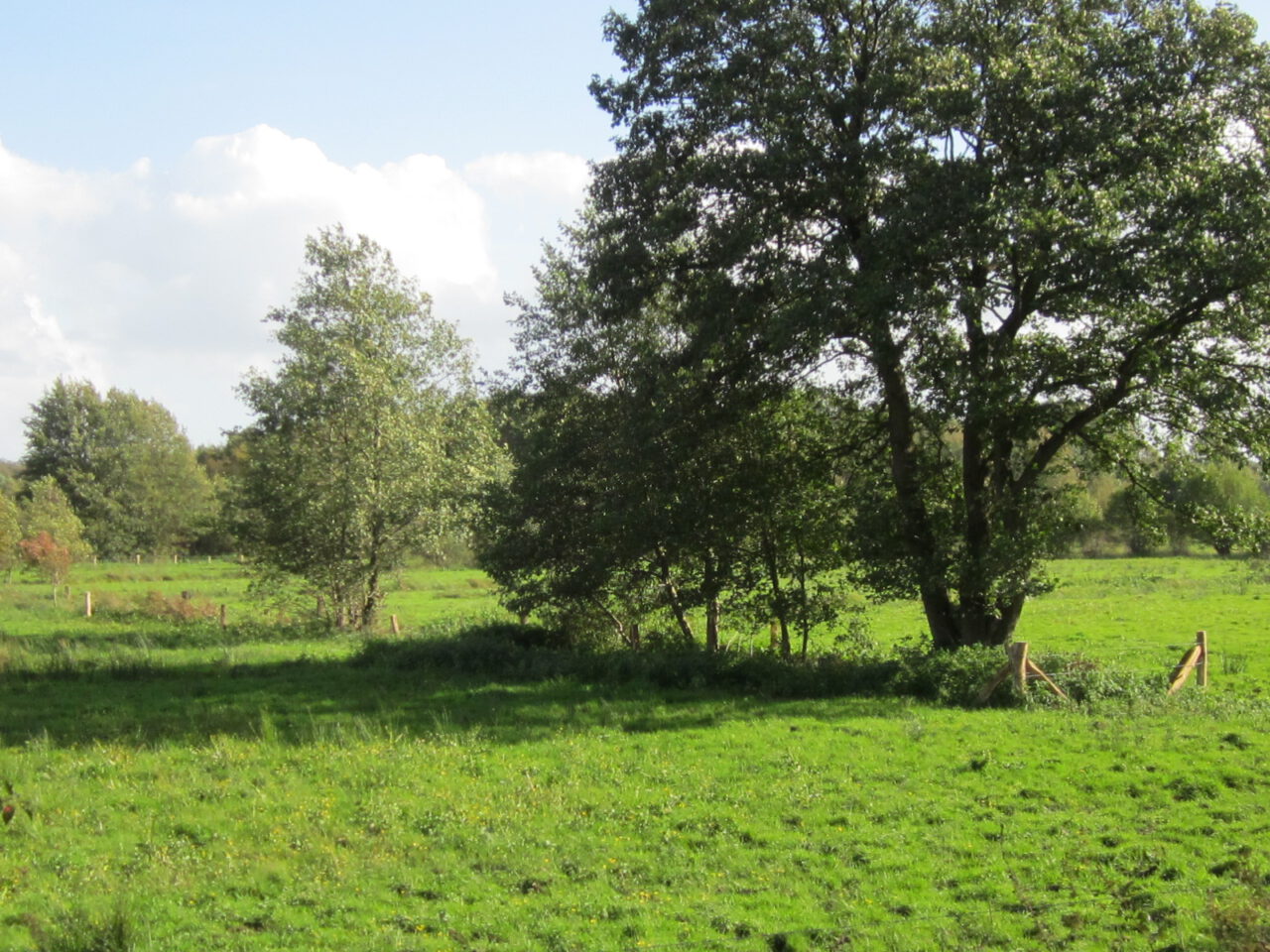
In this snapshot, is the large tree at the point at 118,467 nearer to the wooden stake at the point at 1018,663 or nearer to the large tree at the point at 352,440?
the large tree at the point at 352,440

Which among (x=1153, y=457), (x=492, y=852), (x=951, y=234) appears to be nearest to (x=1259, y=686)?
(x=1153, y=457)

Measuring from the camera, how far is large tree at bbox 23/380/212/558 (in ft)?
258

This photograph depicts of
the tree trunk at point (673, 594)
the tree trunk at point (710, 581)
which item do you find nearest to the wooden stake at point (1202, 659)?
the tree trunk at point (710, 581)

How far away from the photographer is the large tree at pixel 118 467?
78.7 meters

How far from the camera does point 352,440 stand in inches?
1300

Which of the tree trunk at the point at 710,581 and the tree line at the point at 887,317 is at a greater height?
the tree line at the point at 887,317

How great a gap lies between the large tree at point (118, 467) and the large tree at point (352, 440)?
4722cm

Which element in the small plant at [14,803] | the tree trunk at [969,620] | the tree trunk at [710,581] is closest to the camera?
the small plant at [14,803]

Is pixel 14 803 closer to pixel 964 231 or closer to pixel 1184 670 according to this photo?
pixel 964 231

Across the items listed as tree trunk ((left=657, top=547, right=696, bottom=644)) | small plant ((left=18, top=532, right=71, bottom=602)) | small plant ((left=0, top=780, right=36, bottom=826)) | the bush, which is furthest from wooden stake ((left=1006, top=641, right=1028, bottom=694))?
small plant ((left=18, top=532, right=71, bottom=602))

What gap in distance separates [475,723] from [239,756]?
4073mm

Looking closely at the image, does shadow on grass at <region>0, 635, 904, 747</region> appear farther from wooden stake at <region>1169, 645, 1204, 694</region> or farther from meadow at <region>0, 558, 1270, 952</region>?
wooden stake at <region>1169, 645, 1204, 694</region>

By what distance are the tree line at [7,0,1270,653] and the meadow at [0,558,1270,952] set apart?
327 centimetres

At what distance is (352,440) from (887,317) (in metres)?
20.7
